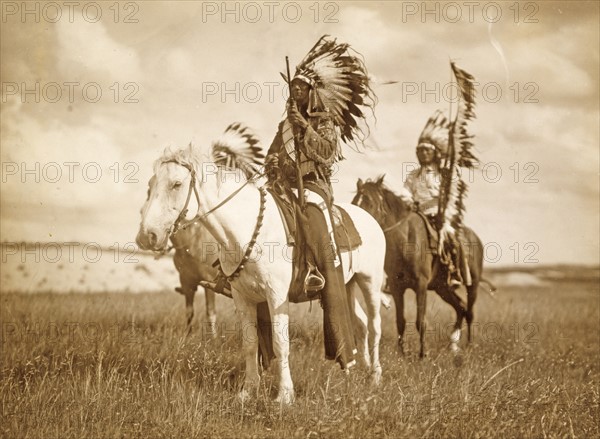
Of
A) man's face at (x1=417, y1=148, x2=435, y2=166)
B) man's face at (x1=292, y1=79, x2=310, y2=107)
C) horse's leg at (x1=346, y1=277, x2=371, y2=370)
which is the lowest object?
horse's leg at (x1=346, y1=277, x2=371, y2=370)

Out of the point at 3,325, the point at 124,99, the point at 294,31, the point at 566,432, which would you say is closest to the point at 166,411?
the point at 3,325

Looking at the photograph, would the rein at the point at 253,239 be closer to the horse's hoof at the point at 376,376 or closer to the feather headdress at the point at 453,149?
the horse's hoof at the point at 376,376

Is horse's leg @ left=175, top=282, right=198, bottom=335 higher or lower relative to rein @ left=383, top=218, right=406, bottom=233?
lower

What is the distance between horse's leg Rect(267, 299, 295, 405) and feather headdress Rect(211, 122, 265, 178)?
1.51m

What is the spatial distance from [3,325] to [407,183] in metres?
5.04

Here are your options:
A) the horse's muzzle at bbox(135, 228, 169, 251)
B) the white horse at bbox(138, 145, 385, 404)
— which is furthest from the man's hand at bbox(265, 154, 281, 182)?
the horse's muzzle at bbox(135, 228, 169, 251)

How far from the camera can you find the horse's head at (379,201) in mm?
7238

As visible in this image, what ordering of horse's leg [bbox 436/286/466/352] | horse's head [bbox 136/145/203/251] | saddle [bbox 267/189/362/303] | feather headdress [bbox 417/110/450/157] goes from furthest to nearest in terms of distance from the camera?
horse's leg [bbox 436/286/466/352] → feather headdress [bbox 417/110/450/157] → saddle [bbox 267/189/362/303] → horse's head [bbox 136/145/203/251]

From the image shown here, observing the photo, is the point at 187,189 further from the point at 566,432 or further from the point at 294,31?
the point at 566,432

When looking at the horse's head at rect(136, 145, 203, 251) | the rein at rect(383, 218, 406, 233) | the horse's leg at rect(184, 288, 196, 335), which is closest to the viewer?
the horse's head at rect(136, 145, 203, 251)

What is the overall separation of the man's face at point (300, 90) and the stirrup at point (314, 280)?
4.92 feet

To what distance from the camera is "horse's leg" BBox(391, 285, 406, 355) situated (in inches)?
276

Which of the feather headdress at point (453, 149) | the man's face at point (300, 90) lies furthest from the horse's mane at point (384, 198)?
the man's face at point (300, 90)

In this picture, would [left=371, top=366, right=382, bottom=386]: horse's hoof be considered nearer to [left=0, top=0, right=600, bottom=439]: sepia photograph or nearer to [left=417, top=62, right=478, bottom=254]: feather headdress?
[left=0, top=0, right=600, bottom=439]: sepia photograph
